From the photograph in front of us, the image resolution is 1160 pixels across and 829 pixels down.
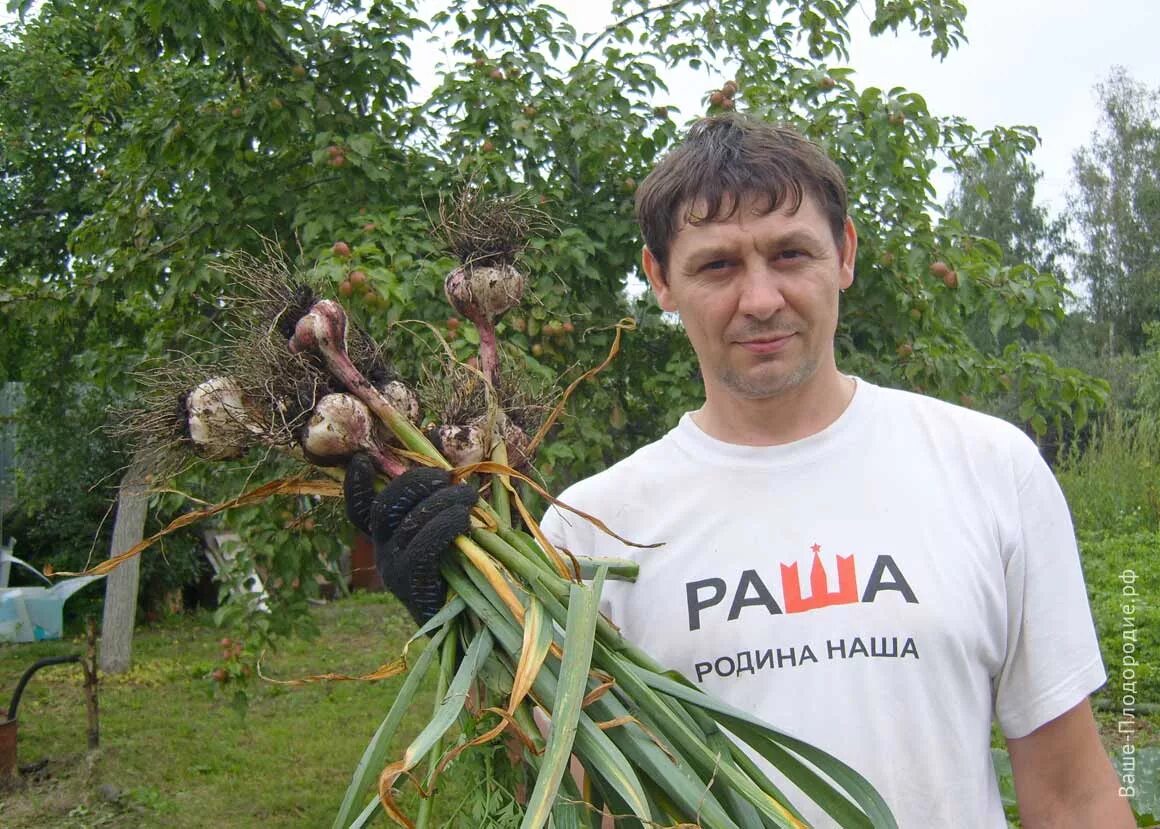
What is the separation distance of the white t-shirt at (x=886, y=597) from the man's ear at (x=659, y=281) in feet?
0.78

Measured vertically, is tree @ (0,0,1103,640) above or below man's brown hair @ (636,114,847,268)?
above

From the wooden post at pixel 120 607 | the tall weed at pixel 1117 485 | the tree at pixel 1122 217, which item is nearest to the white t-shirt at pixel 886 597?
the wooden post at pixel 120 607

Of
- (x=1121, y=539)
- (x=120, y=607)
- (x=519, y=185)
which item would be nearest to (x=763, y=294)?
(x=519, y=185)

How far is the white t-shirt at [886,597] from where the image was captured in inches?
52.7

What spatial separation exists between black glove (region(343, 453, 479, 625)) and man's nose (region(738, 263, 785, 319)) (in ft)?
1.43

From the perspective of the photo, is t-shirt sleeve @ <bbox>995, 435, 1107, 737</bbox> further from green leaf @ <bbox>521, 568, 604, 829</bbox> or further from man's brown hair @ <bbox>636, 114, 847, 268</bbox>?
green leaf @ <bbox>521, 568, 604, 829</bbox>

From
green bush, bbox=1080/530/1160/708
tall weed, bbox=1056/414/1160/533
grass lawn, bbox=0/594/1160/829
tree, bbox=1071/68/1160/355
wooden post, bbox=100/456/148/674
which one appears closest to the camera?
grass lawn, bbox=0/594/1160/829

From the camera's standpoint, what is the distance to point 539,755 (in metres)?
1.18

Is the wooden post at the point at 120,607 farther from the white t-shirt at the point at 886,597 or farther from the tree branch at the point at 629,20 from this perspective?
the white t-shirt at the point at 886,597

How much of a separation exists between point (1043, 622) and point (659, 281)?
27.8 inches

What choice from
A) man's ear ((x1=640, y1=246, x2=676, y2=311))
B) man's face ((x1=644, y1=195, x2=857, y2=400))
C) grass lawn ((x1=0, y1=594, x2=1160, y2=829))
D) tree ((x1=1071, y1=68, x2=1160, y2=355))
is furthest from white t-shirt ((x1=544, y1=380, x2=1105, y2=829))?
tree ((x1=1071, y1=68, x2=1160, y2=355))

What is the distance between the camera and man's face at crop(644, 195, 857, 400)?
1.43 m

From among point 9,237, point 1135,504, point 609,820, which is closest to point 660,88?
point 609,820

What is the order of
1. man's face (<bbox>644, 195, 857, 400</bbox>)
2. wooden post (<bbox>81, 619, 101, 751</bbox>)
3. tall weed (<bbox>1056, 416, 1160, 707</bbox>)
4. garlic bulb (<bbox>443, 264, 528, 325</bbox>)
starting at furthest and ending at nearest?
tall weed (<bbox>1056, 416, 1160, 707</bbox>)
wooden post (<bbox>81, 619, 101, 751</bbox>)
garlic bulb (<bbox>443, 264, 528, 325</bbox>)
man's face (<bbox>644, 195, 857, 400</bbox>)
